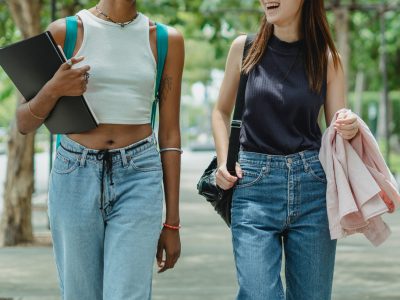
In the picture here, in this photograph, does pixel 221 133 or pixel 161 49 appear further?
pixel 221 133

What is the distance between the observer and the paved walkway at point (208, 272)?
303 inches

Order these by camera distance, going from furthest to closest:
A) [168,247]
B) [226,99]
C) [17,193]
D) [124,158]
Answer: [17,193], [226,99], [168,247], [124,158]

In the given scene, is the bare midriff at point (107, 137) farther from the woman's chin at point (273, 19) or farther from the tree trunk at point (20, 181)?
the tree trunk at point (20, 181)

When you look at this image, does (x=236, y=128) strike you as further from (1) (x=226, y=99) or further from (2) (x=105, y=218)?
(2) (x=105, y=218)

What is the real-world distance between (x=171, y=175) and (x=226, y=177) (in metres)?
0.24

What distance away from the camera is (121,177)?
344 cm

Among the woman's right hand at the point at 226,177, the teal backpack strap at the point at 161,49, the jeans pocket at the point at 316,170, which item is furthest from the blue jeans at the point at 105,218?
the jeans pocket at the point at 316,170

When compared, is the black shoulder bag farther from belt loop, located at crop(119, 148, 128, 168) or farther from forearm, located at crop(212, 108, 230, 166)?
belt loop, located at crop(119, 148, 128, 168)

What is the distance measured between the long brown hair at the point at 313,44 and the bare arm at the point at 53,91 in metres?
0.74

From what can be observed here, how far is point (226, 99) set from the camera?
396 centimetres

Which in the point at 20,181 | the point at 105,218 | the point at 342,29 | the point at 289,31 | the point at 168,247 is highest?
the point at 289,31

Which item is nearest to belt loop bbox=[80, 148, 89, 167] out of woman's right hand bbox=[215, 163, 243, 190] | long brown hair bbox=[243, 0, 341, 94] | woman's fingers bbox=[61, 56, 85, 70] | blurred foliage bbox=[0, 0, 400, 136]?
woman's fingers bbox=[61, 56, 85, 70]

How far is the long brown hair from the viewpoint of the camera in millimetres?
3820

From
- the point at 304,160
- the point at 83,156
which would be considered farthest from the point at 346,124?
the point at 83,156
